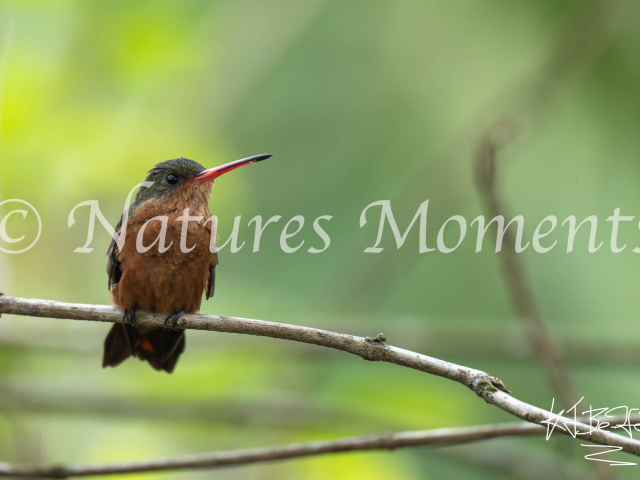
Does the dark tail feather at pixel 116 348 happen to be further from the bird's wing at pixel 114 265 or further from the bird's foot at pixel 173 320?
the bird's foot at pixel 173 320

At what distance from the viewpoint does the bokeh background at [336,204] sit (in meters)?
5.04

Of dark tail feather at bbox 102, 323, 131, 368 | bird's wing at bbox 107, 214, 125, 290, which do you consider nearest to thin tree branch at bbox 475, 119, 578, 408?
bird's wing at bbox 107, 214, 125, 290

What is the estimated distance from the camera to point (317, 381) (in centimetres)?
589

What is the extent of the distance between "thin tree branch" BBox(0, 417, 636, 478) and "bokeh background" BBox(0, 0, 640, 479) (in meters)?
1.44

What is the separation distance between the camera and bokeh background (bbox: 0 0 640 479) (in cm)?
504

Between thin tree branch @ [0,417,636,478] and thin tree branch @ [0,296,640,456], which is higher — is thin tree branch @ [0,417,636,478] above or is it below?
below

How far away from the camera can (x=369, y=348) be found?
2.45 metres

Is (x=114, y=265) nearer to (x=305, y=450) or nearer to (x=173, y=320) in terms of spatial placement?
(x=173, y=320)

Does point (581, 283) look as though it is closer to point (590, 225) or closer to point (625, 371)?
point (590, 225)

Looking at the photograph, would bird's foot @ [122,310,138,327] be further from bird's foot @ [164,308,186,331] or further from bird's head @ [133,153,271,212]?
bird's head @ [133,153,271,212]

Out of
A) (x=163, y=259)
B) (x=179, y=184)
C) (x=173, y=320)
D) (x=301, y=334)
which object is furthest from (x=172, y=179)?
(x=301, y=334)

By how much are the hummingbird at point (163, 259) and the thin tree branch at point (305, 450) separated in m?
0.80

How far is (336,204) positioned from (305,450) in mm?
4538

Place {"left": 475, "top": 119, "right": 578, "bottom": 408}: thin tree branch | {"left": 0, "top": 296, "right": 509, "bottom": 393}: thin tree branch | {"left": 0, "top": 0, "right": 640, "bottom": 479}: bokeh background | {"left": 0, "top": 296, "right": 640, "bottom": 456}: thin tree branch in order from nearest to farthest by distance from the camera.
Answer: {"left": 0, "top": 296, "right": 640, "bottom": 456}: thin tree branch → {"left": 0, "top": 296, "right": 509, "bottom": 393}: thin tree branch → {"left": 475, "top": 119, "right": 578, "bottom": 408}: thin tree branch → {"left": 0, "top": 0, "right": 640, "bottom": 479}: bokeh background
